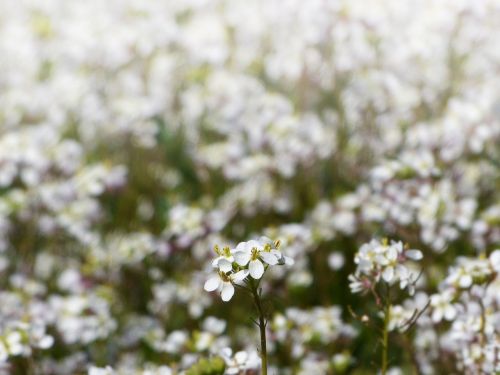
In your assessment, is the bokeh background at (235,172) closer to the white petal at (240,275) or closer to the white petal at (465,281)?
the white petal at (465,281)

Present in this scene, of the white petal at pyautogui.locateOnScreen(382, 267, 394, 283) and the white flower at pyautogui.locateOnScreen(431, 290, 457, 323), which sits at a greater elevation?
the white flower at pyautogui.locateOnScreen(431, 290, 457, 323)

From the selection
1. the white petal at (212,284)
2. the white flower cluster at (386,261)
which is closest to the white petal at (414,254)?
the white flower cluster at (386,261)

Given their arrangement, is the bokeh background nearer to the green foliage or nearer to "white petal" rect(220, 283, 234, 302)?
the green foliage

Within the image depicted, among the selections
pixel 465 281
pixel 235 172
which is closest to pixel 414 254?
pixel 465 281

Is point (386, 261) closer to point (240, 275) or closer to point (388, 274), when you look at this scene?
point (388, 274)

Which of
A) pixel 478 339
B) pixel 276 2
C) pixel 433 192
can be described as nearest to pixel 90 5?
pixel 276 2

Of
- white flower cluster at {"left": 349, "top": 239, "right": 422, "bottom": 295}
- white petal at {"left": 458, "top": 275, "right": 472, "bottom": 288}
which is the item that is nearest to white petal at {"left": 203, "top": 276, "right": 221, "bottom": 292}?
white flower cluster at {"left": 349, "top": 239, "right": 422, "bottom": 295}

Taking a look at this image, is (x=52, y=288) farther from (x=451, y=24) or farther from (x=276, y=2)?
(x=276, y=2)

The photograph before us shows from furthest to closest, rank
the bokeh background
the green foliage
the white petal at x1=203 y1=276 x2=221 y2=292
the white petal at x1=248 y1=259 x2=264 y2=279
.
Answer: the bokeh background → the green foliage → the white petal at x1=203 y1=276 x2=221 y2=292 → the white petal at x1=248 y1=259 x2=264 y2=279
